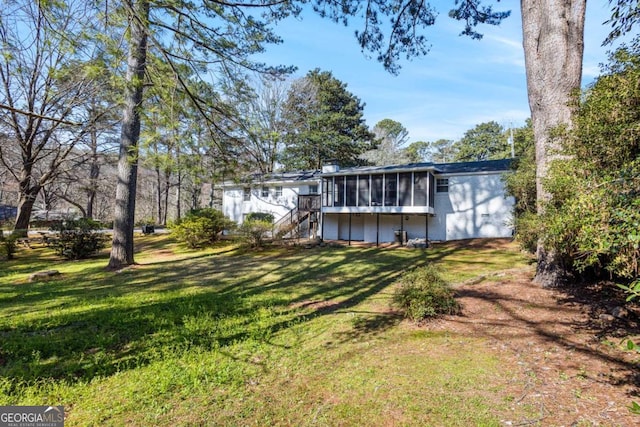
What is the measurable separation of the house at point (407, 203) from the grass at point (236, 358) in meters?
9.05

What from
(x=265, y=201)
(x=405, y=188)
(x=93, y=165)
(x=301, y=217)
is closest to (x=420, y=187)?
(x=405, y=188)

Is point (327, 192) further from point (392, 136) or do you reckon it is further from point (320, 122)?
point (392, 136)

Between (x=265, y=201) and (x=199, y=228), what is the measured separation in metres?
7.42

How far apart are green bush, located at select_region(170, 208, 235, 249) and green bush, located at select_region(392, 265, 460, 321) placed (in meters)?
12.8

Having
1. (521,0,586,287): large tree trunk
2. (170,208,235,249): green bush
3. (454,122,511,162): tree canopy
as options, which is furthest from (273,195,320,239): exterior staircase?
(454,122,511,162): tree canopy

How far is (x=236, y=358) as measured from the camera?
4.04m

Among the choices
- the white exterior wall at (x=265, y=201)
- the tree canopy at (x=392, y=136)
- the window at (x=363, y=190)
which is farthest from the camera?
the tree canopy at (x=392, y=136)

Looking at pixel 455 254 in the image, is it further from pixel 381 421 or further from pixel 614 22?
pixel 381 421

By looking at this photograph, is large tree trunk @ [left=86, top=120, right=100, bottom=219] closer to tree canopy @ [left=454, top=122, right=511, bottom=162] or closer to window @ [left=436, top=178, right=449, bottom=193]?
window @ [left=436, top=178, right=449, bottom=193]

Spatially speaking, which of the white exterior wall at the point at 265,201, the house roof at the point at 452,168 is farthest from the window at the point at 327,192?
the white exterior wall at the point at 265,201

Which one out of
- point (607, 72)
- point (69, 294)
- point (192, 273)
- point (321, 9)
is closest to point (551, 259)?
point (607, 72)

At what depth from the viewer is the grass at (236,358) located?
2.92m

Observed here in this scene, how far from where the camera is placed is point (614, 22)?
14.4 ft

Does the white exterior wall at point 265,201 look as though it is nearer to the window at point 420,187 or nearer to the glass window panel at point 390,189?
the glass window panel at point 390,189
